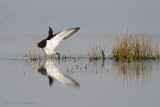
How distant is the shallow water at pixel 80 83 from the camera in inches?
275

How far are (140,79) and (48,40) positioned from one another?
17.3 ft

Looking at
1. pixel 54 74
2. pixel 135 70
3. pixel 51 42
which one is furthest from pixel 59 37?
pixel 135 70

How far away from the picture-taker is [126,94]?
288 inches

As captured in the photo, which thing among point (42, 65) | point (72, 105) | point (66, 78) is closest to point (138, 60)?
point (42, 65)

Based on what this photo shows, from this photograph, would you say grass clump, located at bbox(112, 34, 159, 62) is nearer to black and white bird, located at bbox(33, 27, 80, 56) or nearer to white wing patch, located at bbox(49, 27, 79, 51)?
white wing patch, located at bbox(49, 27, 79, 51)

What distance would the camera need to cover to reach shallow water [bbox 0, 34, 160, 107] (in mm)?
6980

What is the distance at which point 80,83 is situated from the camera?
27.5 ft

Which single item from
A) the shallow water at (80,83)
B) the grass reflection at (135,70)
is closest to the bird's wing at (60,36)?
the shallow water at (80,83)

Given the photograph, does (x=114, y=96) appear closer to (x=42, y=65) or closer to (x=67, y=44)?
(x=42, y=65)

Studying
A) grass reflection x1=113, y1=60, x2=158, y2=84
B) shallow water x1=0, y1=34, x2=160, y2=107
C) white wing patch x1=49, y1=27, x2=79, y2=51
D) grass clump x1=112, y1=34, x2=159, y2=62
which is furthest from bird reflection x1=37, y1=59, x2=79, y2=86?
grass clump x1=112, y1=34, x2=159, y2=62

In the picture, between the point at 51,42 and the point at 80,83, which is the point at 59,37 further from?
the point at 80,83

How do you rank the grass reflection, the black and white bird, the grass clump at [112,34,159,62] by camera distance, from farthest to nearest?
1. the black and white bird
2. the grass clump at [112,34,159,62]
3. the grass reflection

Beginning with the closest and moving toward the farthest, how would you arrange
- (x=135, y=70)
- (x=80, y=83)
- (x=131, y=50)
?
(x=80, y=83) < (x=135, y=70) < (x=131, y=50)

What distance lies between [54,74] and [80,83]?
1.28 metres
